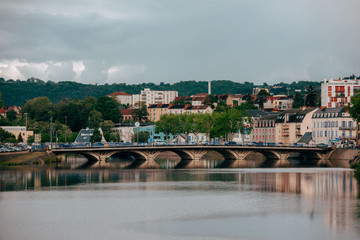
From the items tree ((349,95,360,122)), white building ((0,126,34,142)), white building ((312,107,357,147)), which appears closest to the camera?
tree ((349,95,360,122))

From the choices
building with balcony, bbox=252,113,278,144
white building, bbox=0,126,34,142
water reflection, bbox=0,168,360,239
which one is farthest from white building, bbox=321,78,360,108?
white building, bbox=0,126,34,142

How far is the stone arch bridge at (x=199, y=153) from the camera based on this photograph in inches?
4835

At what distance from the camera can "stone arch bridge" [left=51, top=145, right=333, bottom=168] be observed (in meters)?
123

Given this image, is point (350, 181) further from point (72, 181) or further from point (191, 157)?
point (191, 157)

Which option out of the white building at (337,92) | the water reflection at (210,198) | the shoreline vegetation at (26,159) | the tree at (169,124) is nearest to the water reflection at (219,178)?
the water reflection at (210,198)

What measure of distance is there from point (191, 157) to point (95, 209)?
242 feet

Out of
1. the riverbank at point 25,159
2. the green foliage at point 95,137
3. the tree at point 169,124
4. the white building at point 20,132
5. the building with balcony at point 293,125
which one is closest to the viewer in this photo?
the riverbank at point 25,159

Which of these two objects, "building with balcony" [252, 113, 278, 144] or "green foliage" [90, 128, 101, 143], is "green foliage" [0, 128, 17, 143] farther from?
"building with balcony" [252, 113, 278, 144]

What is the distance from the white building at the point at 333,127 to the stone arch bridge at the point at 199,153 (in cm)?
882

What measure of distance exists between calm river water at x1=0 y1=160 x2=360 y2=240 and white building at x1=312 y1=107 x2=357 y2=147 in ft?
163

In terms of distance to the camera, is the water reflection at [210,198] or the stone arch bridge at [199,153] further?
the stone arch bridge at [199,153]

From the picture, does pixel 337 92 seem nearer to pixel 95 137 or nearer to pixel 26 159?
pixel 95 137

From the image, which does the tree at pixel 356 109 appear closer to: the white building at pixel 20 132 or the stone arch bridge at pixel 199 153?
the stone arch bridge at pixel 199 153

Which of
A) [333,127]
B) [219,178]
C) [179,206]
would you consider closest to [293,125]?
[333,127]
